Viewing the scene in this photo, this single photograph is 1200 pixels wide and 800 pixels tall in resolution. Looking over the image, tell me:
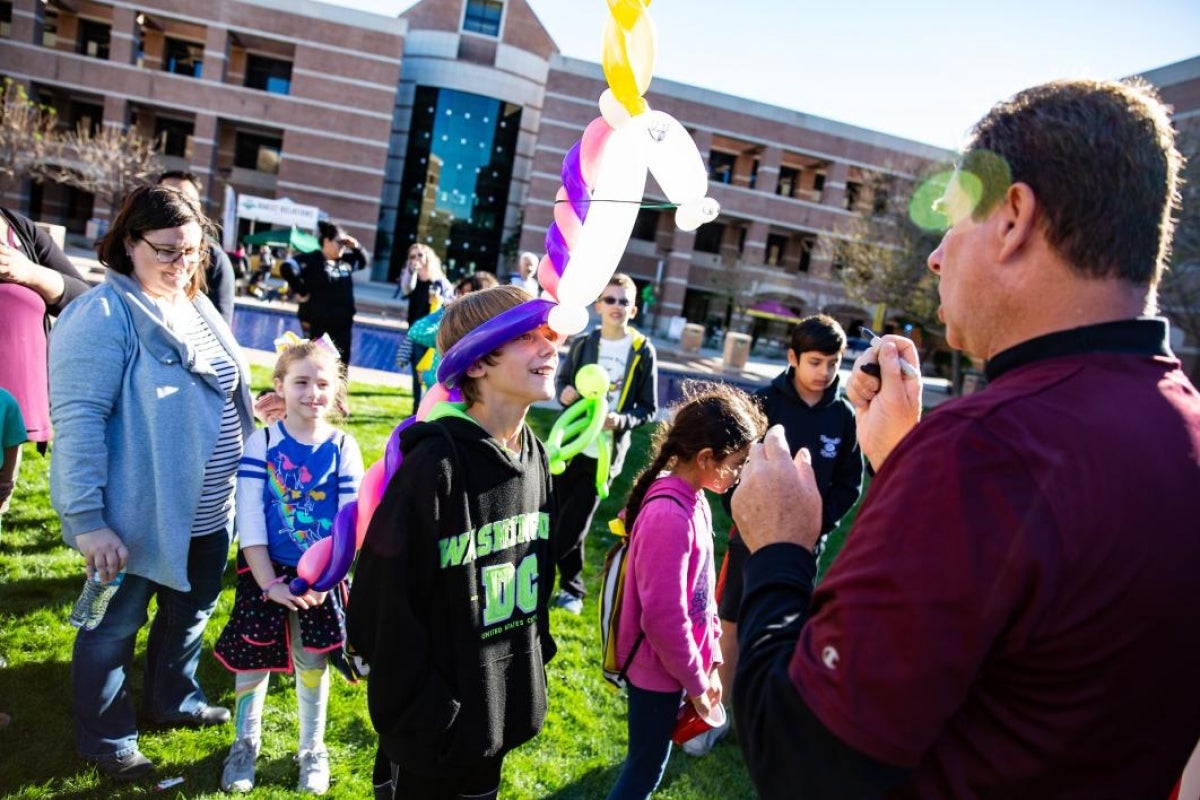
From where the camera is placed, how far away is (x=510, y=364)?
2.08 metres

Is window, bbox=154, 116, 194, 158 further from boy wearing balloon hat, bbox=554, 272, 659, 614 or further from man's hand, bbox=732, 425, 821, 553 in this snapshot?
man's hand, bbox=732, 425, 821, 553

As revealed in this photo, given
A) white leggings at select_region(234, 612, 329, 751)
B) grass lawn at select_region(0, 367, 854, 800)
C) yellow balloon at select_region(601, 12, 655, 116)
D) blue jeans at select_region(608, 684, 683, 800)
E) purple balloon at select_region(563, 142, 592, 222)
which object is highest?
yellow balloon at select_region(601, 12, 655, 116)

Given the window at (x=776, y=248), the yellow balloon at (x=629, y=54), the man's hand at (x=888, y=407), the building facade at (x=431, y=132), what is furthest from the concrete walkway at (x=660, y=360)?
the man's hand at (x=888, y=407)

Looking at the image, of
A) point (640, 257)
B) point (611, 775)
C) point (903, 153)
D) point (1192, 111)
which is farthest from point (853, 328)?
point (611, 775)

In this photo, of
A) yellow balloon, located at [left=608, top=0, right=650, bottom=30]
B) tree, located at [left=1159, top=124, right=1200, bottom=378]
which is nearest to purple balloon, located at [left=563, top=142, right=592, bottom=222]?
yellow balloon, located at [left=608, top=0, right=650, bottom=30]

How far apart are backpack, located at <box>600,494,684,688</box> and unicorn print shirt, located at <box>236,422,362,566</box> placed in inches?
40.0

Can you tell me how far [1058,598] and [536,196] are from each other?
36177 millimetres

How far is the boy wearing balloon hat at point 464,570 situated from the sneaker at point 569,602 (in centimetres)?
237

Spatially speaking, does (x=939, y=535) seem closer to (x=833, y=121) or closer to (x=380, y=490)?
(x=380, y=490)

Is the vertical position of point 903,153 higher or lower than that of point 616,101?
higher

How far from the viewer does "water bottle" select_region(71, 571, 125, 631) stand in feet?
8.21

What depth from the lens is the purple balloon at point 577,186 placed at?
2.07 m

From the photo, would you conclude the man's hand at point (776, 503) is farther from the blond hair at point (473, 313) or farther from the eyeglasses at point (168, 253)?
the eyeglasses at point (168, 253)

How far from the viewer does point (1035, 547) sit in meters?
0.91
